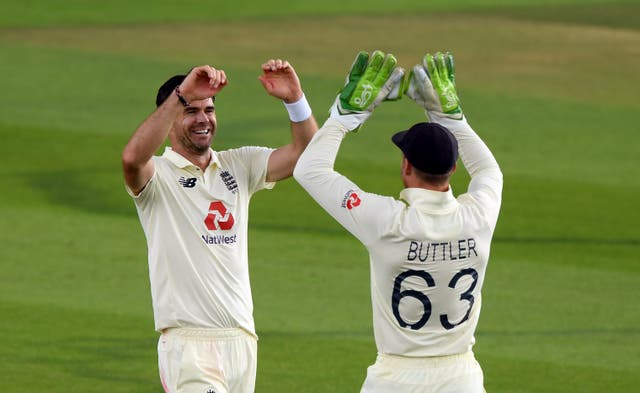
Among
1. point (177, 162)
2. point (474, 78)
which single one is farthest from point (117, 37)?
point (177, 162)

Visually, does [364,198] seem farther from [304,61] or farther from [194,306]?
[304,61]

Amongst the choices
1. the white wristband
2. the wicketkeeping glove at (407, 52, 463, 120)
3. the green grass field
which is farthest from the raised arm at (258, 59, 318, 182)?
the green grass field

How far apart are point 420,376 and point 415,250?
1.83 ft

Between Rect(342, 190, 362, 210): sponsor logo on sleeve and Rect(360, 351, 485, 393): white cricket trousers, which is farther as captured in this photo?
Rect(360, 351, 485, 393): white cricket trousers

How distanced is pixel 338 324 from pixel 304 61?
12532 millimetres

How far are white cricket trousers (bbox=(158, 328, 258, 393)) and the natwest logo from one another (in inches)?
19.0

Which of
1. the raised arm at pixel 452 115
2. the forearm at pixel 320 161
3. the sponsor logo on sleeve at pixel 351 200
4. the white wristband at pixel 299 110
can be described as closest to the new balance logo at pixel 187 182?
the white wristband at pixel 299 110

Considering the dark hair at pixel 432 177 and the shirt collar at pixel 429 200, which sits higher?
the dark hair at pixel 432 177

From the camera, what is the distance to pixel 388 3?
2994 cm

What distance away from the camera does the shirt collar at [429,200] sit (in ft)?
18.7

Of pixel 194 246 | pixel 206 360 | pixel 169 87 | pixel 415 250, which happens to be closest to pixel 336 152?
pixel 415 250

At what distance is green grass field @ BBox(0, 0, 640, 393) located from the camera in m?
10.0

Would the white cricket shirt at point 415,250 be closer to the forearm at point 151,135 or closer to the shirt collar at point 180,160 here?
the forearm at point 151,135

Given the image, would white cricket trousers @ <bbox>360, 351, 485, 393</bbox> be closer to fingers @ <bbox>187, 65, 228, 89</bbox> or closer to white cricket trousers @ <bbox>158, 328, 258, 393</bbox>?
white cricket trousers @ <bbox>158, 328, 258, 393</bbox>
